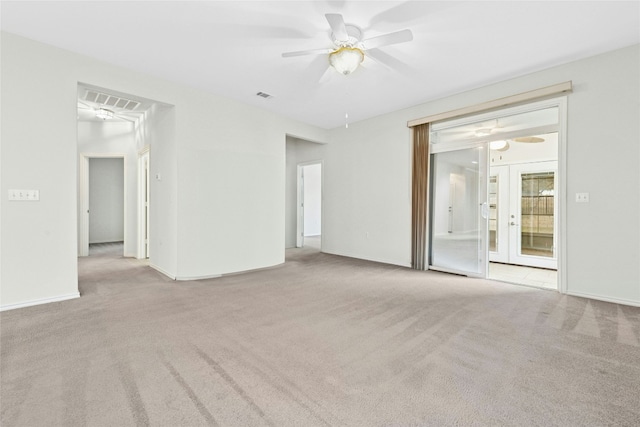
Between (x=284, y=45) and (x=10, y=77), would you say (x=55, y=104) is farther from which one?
(x=284, y=45)

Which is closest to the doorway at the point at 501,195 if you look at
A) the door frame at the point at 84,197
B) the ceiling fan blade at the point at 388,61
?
the ceiling fan blade at the point at 388,61

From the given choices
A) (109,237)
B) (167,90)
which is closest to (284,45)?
(167,90)

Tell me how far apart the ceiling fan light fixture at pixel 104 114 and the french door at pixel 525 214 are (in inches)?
312

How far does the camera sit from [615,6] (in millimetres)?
2535

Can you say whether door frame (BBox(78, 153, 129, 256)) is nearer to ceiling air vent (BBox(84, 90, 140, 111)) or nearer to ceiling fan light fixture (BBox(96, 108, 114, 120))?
ceiling fan light fixture (BBox(96, 108, 114, 120))

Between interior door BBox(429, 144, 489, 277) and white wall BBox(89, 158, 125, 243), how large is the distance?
322 inches

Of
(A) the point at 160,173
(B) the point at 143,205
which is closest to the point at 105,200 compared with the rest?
(B) the point at 143,205

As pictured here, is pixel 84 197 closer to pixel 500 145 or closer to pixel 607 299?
pixel 500 145

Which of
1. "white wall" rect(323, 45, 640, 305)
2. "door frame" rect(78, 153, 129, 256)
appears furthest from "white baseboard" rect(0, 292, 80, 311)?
"white wall" rect(323, 45, 640, 305)

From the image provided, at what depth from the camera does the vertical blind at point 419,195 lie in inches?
195

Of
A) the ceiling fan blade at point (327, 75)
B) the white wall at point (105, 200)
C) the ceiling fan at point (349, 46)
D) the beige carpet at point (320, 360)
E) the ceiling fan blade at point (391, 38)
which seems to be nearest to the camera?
the beige carpet at point (320, 360)

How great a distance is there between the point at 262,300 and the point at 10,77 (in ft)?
11.5

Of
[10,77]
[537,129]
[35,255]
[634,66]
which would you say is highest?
[634,66]

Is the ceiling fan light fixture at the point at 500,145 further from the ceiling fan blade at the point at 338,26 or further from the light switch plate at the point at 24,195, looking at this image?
the light switch plate at the point at 24,195
